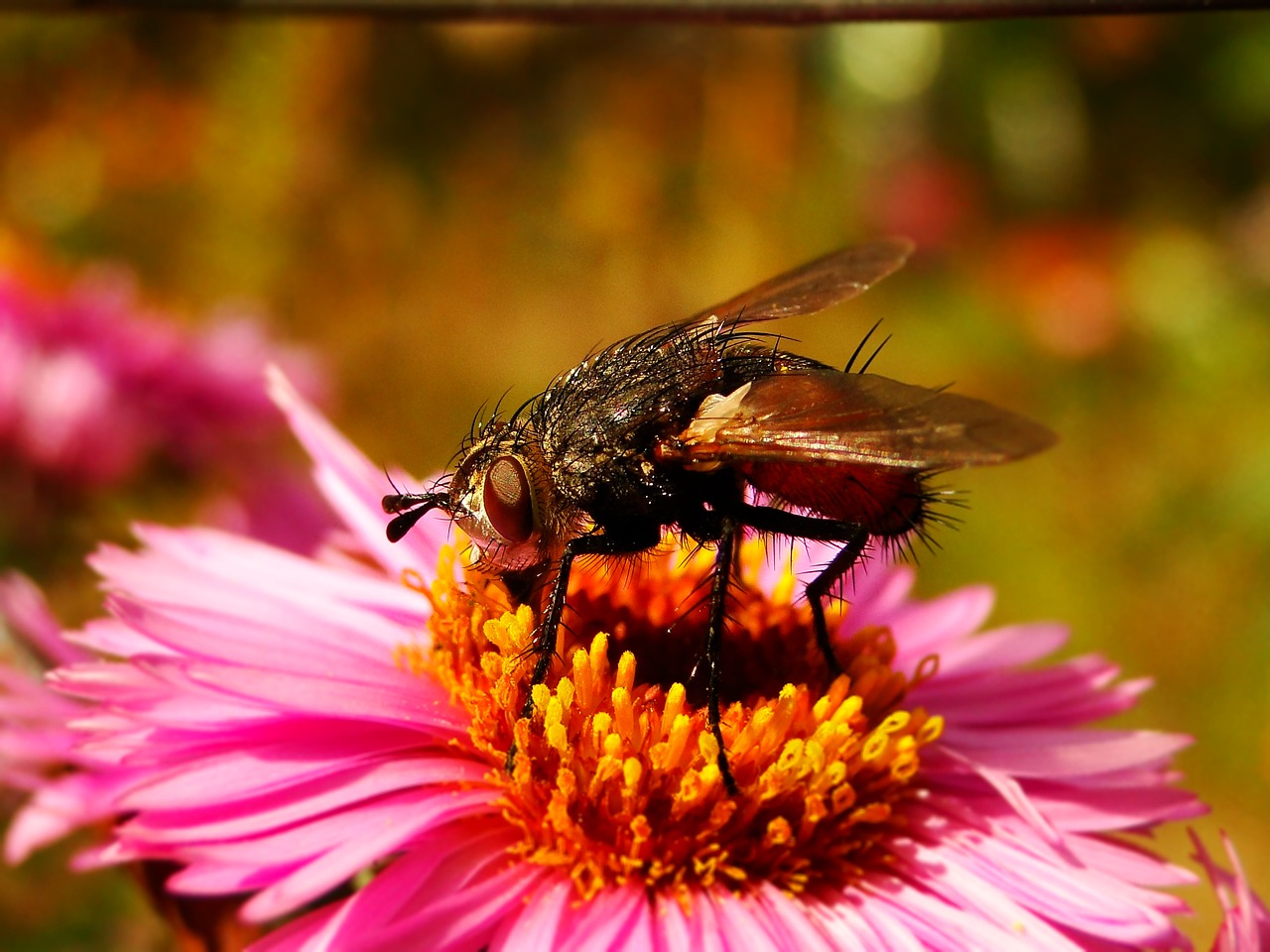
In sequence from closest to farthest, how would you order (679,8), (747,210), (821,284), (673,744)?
1. (679,8)
2. (673,744)
3. (821,284)
4. (747,210)

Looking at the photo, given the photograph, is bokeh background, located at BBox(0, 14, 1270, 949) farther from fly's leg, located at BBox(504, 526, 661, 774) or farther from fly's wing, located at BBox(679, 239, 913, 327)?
fly's leg, located at BBox(504, 526, 661, 774)

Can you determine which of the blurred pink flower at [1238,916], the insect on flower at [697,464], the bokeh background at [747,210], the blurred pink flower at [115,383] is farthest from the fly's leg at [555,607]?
the bokeh background at [747,210]

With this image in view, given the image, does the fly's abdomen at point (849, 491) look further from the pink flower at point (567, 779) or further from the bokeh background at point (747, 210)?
the bokeh background at point (747, 210)

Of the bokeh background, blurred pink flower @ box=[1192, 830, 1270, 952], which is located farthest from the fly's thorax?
the bokeh background

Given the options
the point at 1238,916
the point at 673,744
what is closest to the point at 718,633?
the point at 673,744

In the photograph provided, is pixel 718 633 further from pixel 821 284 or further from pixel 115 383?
pixel 115 383

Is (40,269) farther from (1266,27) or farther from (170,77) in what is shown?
(1266,27)
